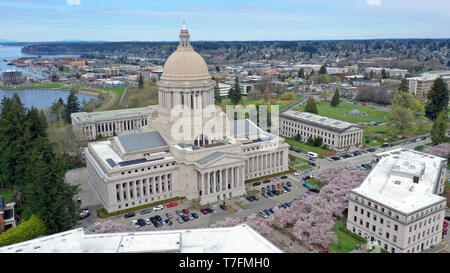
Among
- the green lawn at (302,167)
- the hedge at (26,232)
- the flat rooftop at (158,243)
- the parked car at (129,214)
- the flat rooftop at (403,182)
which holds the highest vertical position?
the flat rooftop at (158,243)

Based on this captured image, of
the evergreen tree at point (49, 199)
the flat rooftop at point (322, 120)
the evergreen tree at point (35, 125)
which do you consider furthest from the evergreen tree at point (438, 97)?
the evergreen tree at point (35, 125)

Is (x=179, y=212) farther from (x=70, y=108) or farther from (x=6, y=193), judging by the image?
(x=70, y=108)

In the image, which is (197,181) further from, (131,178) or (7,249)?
(7,249)

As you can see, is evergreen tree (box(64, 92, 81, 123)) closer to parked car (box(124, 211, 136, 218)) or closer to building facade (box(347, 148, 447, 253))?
parked car (box(124, 211, 136, 218))

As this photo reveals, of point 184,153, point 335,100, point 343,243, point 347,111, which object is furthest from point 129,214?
point 335,100

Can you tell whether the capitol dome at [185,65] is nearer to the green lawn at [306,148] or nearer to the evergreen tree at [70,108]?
the green lawn at [306,148]

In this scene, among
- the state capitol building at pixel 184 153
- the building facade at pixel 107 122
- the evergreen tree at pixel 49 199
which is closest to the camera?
the evergreen tree at pixel 49 199

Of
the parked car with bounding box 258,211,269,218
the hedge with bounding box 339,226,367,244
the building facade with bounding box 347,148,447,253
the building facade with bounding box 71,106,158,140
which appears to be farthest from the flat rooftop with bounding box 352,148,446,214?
the building facade with bounding box 71,106,158,140
